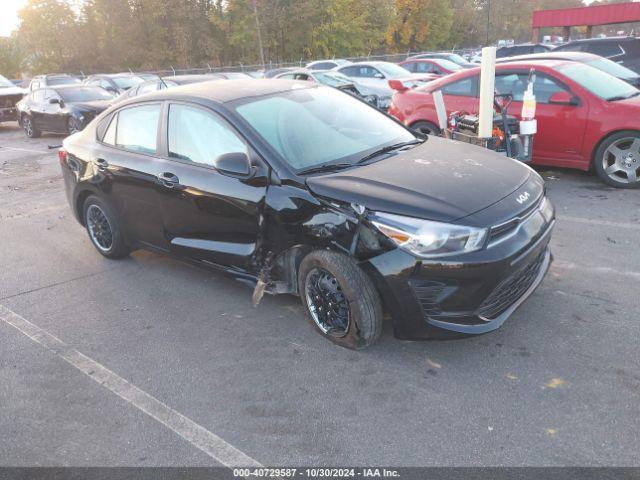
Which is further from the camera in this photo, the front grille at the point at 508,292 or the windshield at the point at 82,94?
the windshield at the point at 82,94

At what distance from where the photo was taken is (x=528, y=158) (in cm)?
690

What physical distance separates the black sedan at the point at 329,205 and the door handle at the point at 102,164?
22mm

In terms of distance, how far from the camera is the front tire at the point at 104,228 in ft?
17.1

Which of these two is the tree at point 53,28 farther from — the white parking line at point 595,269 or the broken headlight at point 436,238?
the broken headlight at point 436,238

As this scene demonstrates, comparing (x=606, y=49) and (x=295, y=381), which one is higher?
(x=606, y=49)

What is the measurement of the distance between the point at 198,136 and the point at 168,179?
432 millimetres

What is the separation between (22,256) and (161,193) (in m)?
2.49

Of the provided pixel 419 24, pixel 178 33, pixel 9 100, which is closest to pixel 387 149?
pixel 9 100

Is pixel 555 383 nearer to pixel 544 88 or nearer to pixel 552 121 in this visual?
pixel 552 121

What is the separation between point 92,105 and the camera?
14.6 m

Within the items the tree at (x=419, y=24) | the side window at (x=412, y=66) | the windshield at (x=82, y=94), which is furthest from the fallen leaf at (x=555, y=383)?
the tree at (x=419, y=24)

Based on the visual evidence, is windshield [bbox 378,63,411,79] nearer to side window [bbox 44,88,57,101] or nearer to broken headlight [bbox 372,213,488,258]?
side window [bbox 44,88,57,101]

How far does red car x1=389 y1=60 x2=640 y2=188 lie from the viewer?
21.7ft

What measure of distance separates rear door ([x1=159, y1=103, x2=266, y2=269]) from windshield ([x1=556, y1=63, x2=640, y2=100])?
17.0 feet
